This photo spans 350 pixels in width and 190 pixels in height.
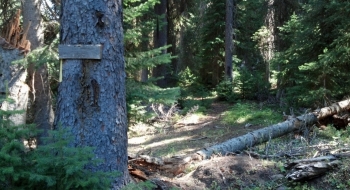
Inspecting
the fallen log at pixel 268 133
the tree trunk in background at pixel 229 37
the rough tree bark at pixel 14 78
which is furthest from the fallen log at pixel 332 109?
the tree trunk in background at pixel 229 37

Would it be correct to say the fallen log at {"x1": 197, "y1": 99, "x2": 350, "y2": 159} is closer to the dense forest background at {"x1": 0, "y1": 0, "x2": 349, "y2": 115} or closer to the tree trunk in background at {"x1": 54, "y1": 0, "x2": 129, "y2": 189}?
the dense forest background at {"x1": 0, "y1": 0, "x2": 349, "y2": 115}

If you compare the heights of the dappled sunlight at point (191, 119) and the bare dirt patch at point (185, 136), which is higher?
the dappled sunlight at point (191, 119)

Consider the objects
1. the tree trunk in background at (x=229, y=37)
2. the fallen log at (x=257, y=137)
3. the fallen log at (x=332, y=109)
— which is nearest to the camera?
the fallen log at (x=257, y=137)

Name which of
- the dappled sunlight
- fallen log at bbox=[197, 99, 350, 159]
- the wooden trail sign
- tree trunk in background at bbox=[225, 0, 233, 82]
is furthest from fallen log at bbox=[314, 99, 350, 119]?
tree trunk in background at bbox=[225, 0, 233, 82]

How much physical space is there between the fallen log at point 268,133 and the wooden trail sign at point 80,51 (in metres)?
2.81

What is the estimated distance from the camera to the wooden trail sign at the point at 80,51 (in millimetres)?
3969

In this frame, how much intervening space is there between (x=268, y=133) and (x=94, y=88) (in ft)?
14.1

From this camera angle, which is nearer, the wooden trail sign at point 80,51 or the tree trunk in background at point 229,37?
the wooden trail sign at point 80,51

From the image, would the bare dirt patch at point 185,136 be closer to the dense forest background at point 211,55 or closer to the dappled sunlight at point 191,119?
the dappled sunlight at point 191,119

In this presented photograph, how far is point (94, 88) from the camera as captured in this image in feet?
13.1

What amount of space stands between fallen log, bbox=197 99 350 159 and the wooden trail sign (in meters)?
2.81

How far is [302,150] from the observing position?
5961 millimetres

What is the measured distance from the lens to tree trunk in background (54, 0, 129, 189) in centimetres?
399

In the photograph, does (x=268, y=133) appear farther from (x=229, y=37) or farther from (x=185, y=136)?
(x=229, y=37)
